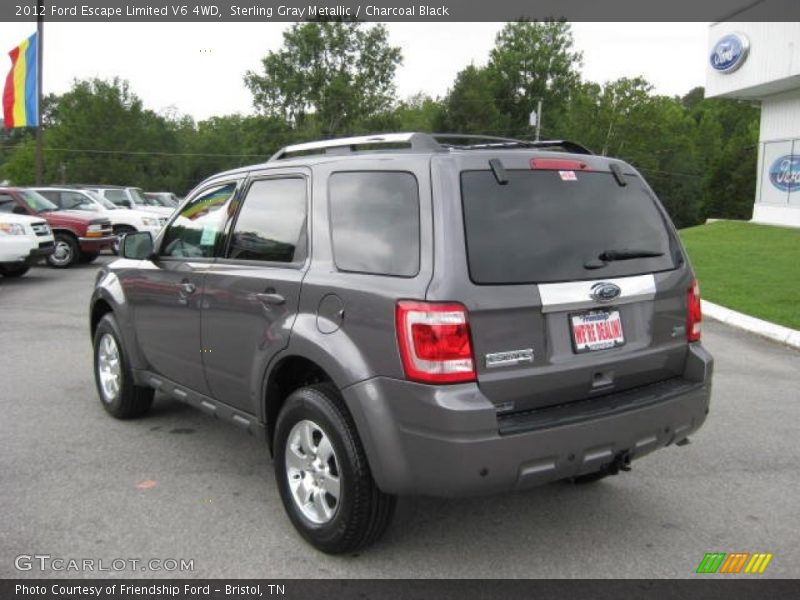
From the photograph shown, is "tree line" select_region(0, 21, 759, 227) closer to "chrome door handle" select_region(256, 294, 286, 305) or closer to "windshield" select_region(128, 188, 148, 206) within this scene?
"windshield" select_region(128, 188, 148, 206)

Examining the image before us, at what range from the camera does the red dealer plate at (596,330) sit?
324 centimetres

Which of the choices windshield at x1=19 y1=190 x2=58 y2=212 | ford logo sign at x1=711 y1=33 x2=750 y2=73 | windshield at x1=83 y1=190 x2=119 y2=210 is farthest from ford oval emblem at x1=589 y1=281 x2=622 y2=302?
ford logo sign at x1=711 y1=33 x2=750 y2=73

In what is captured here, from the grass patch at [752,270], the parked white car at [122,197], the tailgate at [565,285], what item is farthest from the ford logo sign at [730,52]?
the tailgate at [565,285]

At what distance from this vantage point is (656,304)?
3551 mm

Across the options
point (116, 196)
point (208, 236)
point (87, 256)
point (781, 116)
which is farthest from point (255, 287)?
point (781, 116)

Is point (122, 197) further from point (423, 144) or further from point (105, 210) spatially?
point (423, 144)

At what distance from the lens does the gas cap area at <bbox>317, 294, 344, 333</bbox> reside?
326 cm

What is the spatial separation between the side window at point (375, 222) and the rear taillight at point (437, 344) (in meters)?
0.22

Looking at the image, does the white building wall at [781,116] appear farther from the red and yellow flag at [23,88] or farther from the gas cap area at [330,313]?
the gas cap area at [330,313]

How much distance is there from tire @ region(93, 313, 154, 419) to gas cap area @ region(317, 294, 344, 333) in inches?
96.3

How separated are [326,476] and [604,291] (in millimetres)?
1497

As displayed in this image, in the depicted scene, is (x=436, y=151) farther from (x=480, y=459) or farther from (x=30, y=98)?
(x=30, y=98)

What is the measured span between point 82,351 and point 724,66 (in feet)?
88.4
